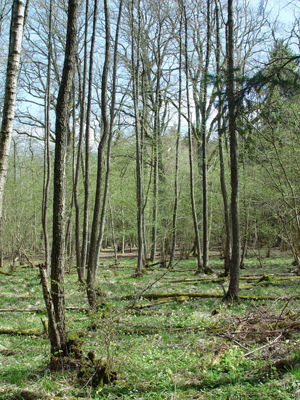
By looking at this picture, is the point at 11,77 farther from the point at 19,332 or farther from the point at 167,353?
the point at 167,353

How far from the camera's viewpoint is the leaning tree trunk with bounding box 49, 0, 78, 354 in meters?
3.67

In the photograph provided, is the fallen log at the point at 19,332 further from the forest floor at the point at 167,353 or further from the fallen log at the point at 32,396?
the fallen log at the point at 32,396

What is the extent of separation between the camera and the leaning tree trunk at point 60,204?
3.67m

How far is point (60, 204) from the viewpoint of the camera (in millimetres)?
3857

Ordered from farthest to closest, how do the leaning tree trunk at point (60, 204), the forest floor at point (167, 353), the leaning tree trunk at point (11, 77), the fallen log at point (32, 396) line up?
the leaning tree trunk at point (11, 77) → the leaning tree trunk at point (60, 204) → the forest floor at point (167, 353) → the fallen log at point (32, 396)

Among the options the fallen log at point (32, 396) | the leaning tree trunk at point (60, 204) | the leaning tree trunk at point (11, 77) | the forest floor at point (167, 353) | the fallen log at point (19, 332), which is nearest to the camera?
the fallen log at point (32, 396)

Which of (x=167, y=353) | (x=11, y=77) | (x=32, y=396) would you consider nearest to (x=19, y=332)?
(x=32, y=396)

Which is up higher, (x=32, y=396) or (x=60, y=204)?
(x=60, y=204)

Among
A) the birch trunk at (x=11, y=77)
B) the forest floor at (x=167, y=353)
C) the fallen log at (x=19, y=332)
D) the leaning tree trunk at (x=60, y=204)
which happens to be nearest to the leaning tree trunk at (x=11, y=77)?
the birch trunk at (x=11, y=77)

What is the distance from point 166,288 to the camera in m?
8.95

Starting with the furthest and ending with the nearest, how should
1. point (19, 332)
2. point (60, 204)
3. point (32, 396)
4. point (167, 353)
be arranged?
point (19, 332)
point (167, 353)
point (60, 204)
point (32, 396)

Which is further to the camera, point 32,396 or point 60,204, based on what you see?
point 60,204

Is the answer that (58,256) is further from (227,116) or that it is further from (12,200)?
(12,200)

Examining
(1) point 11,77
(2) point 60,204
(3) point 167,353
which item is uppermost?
(1) point 11,77
